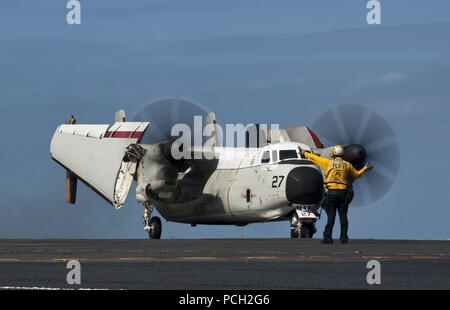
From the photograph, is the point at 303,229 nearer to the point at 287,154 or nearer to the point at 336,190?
the point at 287,154

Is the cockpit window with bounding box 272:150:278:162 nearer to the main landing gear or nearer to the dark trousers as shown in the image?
the main landing gear

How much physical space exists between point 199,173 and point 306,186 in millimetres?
8358

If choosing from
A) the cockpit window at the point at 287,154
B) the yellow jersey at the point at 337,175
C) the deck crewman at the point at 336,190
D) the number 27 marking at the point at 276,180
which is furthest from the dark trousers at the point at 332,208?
the cockpit window at the point at 287,154

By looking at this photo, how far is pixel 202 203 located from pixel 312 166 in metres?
7.49

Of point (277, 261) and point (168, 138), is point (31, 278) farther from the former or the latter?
point (168, 138)

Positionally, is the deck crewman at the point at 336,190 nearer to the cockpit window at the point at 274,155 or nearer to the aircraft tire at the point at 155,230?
the cockpit window at the point at 274,155

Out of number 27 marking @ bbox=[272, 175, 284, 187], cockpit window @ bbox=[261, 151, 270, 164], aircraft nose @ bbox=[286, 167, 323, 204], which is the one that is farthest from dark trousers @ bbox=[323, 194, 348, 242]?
cockpit window @ bbox=[261, 151, 270, 164]

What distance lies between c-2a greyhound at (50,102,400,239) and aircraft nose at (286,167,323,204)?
33 mm

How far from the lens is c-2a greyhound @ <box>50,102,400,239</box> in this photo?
109 feet

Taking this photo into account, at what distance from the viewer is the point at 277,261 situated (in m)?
15.1

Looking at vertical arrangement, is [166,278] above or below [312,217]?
below
